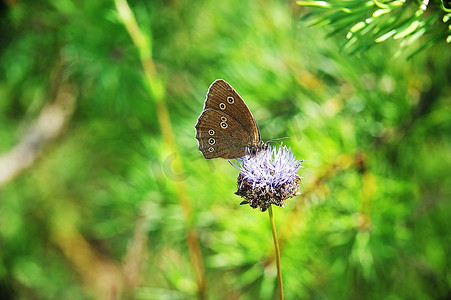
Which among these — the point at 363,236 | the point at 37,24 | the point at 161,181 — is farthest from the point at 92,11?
the point at 363,236

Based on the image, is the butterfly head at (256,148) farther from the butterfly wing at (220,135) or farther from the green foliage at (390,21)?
the green foliage at (390,21)

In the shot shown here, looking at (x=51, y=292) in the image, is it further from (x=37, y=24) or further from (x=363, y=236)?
(x=363, y=236)

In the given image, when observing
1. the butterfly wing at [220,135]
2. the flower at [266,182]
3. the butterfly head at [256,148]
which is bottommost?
the flower at [266,182]

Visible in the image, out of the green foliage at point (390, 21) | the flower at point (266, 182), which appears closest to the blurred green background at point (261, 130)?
the green foliage at point (390, 21)

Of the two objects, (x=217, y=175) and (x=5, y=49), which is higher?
(x=5, y=49)

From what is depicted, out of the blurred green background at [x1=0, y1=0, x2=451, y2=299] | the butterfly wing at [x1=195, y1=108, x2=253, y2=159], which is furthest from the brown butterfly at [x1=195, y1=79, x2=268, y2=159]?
the blurred green background at [x1=0, y1=0, x2=451, y2=299]

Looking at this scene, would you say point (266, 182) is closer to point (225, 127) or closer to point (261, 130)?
point (225, 127)

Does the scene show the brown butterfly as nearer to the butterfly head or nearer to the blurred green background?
the butterfly head
